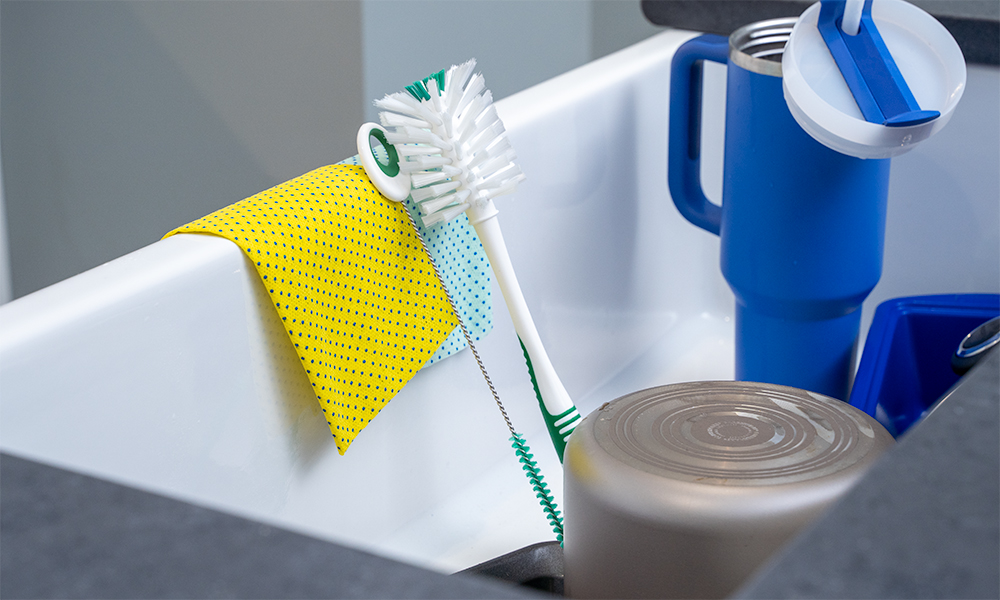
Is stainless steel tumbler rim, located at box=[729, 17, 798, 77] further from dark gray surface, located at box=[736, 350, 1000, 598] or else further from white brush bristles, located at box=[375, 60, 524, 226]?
dark gray surface, located at box=[736, 350, 1000, 598]

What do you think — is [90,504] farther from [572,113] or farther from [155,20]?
[155,20]

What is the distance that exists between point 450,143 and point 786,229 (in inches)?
10.5

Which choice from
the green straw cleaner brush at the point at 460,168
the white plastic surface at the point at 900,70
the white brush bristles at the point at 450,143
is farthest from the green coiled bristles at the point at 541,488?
the white plastic surface at the point at 900,70

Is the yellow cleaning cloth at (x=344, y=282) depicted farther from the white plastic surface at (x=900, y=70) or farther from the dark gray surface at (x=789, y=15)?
the dark gray surface at (x=789, y=15)

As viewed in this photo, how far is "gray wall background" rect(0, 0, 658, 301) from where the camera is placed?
1.42m

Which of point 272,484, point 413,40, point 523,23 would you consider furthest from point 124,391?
point 523,23

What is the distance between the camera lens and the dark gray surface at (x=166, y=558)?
232mm

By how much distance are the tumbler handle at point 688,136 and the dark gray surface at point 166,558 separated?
0.63 m

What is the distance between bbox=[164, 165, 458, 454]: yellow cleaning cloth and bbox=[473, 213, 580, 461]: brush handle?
44 millimetres

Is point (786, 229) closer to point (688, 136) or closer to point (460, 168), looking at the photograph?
point (688, 136)

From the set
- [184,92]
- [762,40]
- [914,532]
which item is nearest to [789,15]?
[762,40]

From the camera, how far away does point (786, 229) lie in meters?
0.73

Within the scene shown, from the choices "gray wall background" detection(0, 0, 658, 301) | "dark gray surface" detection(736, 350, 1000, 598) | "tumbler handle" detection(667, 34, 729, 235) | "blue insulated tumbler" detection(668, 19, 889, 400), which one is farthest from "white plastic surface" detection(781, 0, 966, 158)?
"gray wall background" detection(0, 0, 658, 301)

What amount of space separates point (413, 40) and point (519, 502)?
0.89 meters
